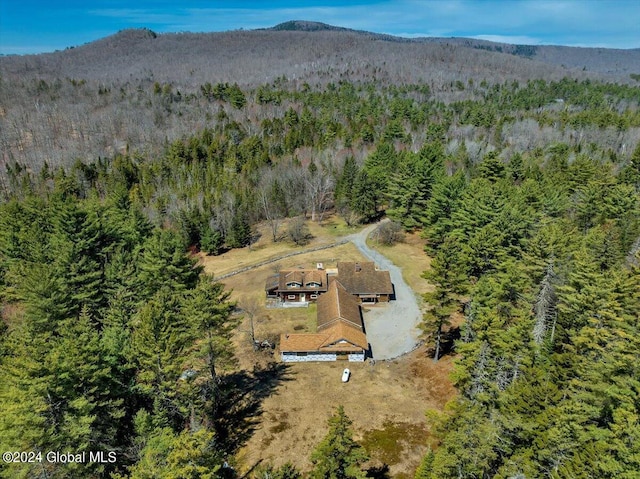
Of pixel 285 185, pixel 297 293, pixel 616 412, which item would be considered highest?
pixel 616 412

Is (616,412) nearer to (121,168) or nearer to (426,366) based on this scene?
(426,366)

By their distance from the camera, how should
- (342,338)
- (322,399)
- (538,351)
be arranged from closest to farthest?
(538,351), (322,399), (342,338)

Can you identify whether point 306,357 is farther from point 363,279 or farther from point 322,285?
point 363,279

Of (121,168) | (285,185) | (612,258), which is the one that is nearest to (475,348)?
(612,258)

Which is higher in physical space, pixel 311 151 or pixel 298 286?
pixel 311 151

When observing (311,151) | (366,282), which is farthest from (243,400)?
(311,151)

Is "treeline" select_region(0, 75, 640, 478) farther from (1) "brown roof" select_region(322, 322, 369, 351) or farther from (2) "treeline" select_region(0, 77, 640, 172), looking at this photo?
(2) "treeline" select_region(0, 77, 640, 172)

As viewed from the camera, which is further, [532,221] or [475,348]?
[532,221]
